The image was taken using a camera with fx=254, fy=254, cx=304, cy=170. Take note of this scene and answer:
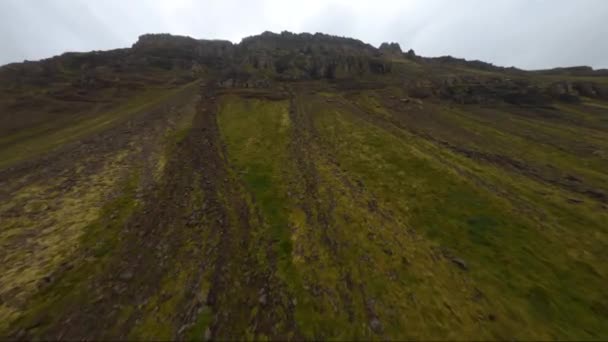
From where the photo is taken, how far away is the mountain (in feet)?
33.6

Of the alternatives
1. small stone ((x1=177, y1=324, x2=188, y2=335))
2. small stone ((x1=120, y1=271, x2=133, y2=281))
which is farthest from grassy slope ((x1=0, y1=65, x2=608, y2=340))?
small stone ((x1=120, y1=271, x2=133, y2=281))

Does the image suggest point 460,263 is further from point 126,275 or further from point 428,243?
point 126,275

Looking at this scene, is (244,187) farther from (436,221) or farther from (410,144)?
(410,144)

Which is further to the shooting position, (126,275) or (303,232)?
(303,232)

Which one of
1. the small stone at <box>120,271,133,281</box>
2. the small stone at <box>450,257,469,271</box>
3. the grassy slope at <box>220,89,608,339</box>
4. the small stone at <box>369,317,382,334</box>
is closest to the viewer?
the small stone at <box>369,317,382,334</box>

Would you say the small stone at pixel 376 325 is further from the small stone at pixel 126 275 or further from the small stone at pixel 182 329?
the small stone at pixel 126 275

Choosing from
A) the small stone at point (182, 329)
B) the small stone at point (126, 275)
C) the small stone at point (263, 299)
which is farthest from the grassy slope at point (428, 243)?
the small stone at point (126, 275)

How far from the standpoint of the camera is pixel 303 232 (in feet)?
51.8

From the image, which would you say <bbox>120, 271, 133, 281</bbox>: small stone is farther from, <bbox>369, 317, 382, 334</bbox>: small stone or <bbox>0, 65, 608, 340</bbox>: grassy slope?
<bbox>369, 317, 382, 334</bbox>: small stone

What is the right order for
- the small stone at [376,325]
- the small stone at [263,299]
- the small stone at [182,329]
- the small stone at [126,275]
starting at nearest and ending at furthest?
the small stone at [182,329] → the small stone at [376,325] → the small stone at [263,299] → the small stone at [126,275]

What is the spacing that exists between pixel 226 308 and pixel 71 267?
838cm

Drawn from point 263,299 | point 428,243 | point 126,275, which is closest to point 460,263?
point 428,243

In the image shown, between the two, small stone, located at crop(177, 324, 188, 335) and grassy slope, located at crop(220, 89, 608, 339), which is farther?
Answer: grassy slope, located at crop(220, 89, 608, 339)

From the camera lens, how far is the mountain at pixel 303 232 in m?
10.2
